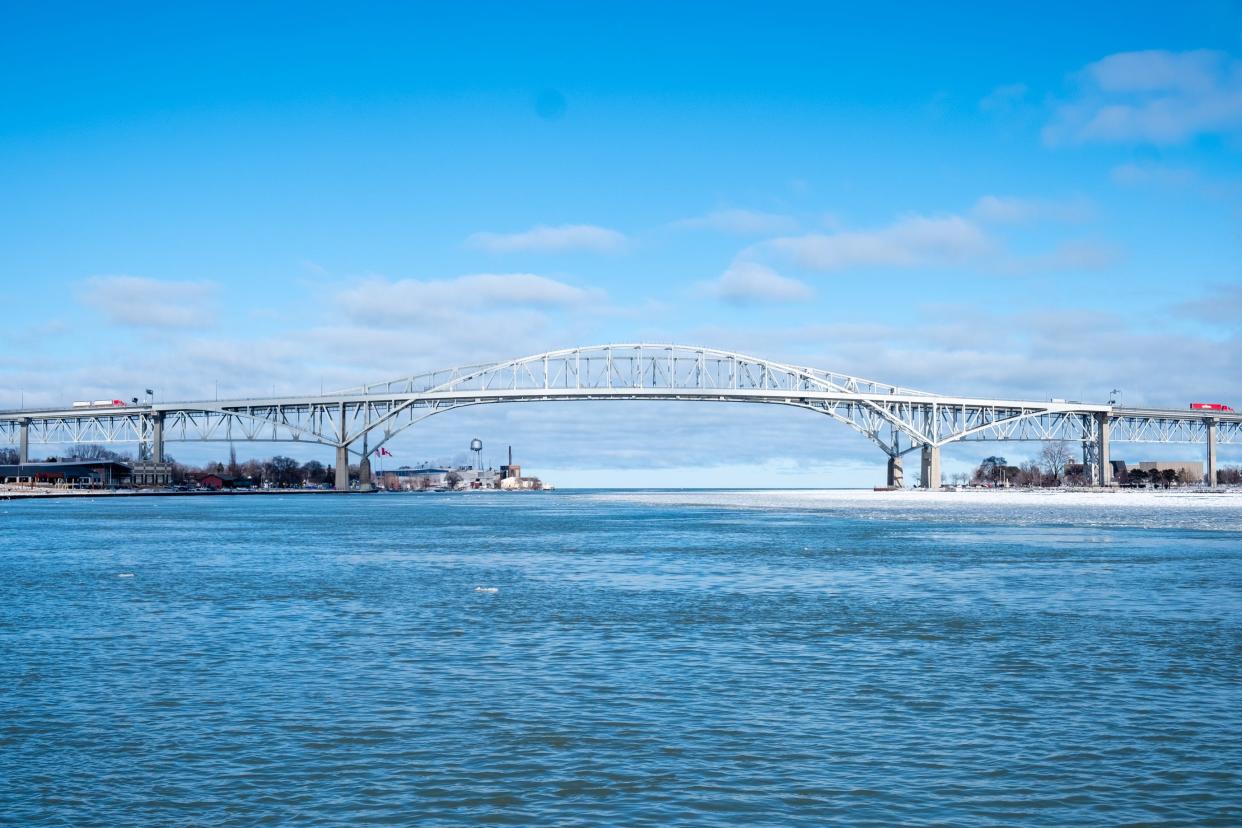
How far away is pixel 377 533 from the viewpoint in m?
55.8

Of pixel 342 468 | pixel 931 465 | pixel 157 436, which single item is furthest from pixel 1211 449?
pixel 157 436

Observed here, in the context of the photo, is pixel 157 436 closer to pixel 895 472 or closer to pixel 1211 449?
pixel 895 472

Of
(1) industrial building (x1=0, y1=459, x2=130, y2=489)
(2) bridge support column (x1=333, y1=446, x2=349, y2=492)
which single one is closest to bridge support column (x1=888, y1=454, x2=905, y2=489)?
(2) bridge support column (x1=333, y1=446, x2=349, y2=492)

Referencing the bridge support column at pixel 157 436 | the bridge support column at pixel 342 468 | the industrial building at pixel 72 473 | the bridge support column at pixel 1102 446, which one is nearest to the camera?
the bridge support column at pixel 1102 446

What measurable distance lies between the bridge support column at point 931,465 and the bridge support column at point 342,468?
8061 centimetres

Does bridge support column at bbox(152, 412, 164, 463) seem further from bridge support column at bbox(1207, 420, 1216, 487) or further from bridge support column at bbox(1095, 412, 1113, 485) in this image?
bridge support column at bbox(1207, 420, 1216, 487)

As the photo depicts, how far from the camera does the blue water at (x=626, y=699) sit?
9875mm

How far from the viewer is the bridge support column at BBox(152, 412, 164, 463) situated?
165m

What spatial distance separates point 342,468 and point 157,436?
28.2 metres

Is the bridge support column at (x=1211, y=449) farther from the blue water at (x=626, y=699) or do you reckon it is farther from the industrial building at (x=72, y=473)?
the industrial building at (x=72, y=473)

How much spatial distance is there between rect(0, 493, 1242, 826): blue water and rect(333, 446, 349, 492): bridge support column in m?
133

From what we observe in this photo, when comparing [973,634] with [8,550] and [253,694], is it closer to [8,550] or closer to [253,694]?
[253,694]

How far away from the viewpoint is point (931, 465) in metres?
150

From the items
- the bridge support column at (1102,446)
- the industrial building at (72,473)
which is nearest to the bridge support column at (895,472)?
the bridge support column at (1102,446)
